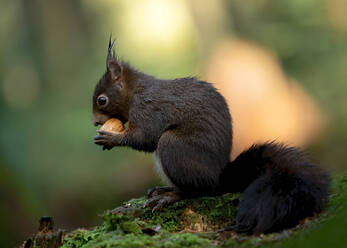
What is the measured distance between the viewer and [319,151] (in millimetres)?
11273

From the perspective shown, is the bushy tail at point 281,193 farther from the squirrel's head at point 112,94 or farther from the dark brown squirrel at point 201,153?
the squirrel's head at point 112,94

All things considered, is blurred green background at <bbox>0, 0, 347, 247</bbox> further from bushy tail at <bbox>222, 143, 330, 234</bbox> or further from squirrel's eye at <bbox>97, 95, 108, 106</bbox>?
bushy tail at <bbox>222, 143, 330, 234</bbox>

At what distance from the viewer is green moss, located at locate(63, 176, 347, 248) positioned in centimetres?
313

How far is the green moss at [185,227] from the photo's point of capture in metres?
3.13

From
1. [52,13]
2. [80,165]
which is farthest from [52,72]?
[80,165]

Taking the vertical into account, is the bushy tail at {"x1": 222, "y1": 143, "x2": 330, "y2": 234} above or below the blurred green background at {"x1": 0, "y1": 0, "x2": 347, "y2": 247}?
below

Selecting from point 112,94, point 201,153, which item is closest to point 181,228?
point 201,153

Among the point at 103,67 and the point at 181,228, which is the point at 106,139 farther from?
the point at 103,67

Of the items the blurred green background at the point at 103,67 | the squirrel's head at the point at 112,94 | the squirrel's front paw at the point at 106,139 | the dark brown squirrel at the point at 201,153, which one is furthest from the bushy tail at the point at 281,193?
the blurred green background at the point at 103,67

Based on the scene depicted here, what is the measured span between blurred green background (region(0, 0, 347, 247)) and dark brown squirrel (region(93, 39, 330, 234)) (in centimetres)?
568

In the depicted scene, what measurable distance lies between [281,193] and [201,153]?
97 centimetres

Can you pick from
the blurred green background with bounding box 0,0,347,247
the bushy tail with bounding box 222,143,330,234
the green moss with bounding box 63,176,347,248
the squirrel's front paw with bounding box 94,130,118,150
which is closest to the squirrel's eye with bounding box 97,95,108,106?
the squirrel's front paw with bounding box 94,130,118,150

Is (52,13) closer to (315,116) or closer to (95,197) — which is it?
(95,197)

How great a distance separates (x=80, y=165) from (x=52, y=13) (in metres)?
4.23
